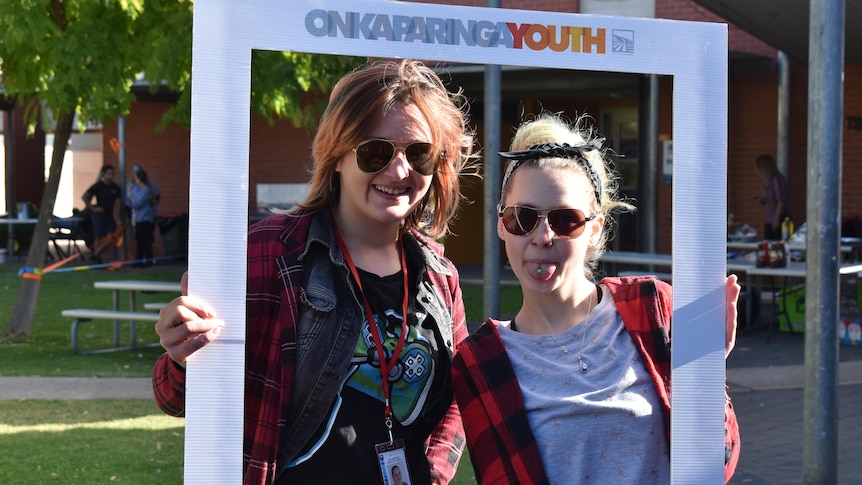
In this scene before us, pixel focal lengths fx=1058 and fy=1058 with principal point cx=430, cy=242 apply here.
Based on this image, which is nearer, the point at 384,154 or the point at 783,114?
the point at 384,154

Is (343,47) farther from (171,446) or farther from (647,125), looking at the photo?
(647,125)

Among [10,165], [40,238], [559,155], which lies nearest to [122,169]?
[10,165]

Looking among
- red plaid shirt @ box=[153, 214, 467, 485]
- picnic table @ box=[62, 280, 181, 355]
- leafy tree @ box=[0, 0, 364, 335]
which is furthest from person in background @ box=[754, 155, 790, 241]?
red plaid shirt @ box=[153, 214, 467, 485]

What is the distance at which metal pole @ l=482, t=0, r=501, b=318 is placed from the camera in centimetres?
746

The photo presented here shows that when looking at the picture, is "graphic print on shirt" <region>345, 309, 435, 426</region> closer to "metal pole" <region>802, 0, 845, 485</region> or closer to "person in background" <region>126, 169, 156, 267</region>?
"metal pole" <region>802, 0, 845, 485</region>

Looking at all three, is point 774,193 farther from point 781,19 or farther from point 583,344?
point 583,344

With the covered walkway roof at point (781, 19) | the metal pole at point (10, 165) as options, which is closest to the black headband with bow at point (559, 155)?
the covered walkway roof at point (781, 19)

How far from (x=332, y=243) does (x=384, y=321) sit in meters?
0.19

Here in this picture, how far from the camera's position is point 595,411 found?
199 cm

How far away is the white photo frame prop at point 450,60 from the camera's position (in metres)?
1.84

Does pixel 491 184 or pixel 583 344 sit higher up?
pixel 491 184

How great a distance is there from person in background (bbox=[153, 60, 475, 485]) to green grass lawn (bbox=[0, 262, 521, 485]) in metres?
3.61

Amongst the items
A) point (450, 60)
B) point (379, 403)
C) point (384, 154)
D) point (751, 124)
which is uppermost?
point (751, 124)

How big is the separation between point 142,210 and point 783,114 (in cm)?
1160
